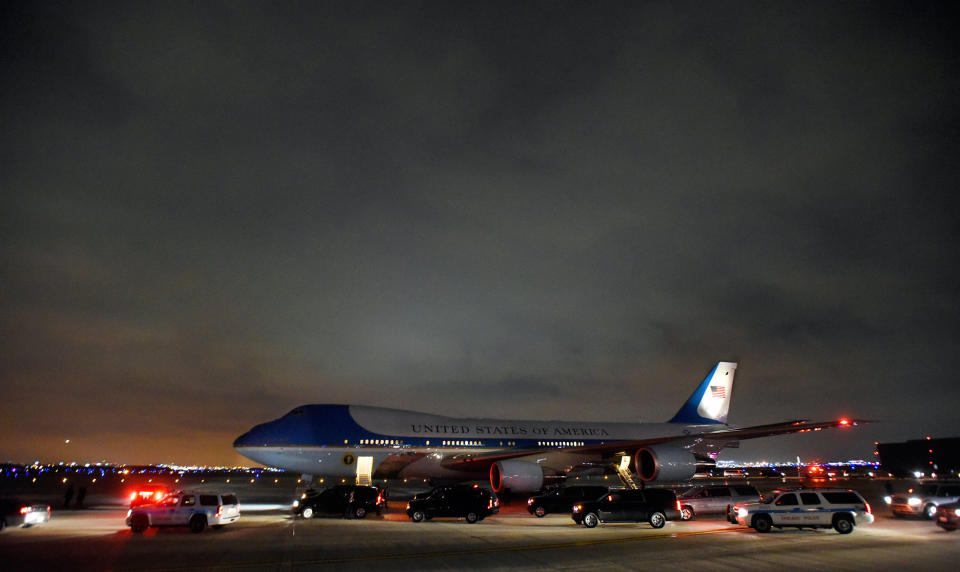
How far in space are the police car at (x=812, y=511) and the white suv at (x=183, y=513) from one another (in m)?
19.5

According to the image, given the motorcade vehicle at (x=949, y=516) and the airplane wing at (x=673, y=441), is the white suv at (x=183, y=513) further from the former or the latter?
the motorcade vehicle at (x=949, y=516)

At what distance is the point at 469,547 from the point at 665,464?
16360mm

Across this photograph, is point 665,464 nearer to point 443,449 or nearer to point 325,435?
point 443,449

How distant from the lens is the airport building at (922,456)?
118 metres

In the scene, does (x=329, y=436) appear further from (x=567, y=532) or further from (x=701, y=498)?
(x=701, y=498)

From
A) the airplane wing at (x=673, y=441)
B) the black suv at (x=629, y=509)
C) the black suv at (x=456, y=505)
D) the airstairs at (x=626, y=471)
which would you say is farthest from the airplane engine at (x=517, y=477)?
the black suv at (x=629, y=509)

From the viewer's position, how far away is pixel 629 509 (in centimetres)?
2211

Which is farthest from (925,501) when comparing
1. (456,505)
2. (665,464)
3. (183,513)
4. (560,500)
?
(183,513)

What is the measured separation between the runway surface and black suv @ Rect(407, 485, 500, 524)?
66 cm

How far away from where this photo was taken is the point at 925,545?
1661 cm

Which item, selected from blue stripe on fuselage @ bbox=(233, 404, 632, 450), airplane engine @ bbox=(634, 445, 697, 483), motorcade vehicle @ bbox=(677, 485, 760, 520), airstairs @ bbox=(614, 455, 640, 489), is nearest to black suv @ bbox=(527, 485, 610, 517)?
motorcade vehicle @ bbox=(677, 485, 760, 520)

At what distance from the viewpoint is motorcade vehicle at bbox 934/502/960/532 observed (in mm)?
20094

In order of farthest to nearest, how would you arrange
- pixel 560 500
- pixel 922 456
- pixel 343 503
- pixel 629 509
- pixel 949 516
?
1. pixel 922 456
2. pixel 560 500
3. pixel 343 503
4. pixel 629 509
5. pixel 949 516

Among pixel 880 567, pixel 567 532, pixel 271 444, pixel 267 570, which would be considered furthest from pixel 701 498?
pixel 271 444
